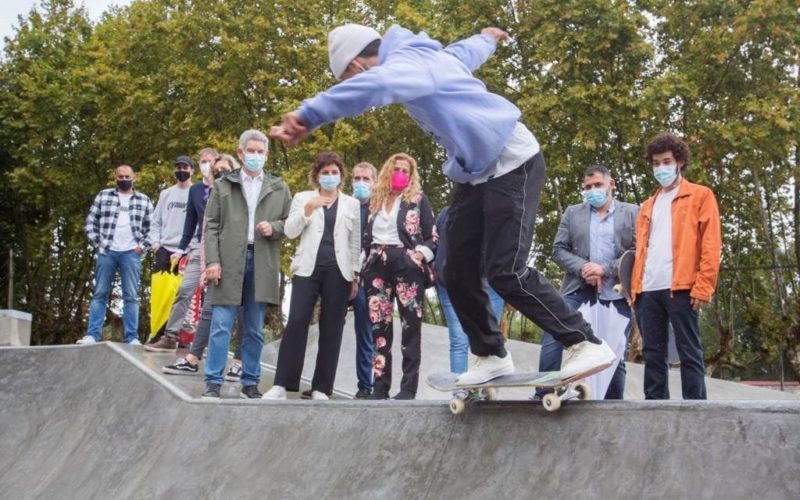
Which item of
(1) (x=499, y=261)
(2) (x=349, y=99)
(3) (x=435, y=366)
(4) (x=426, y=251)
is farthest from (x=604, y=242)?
(3) (x=435, y=366)

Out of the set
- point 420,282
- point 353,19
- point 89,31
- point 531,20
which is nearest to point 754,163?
point 531,20

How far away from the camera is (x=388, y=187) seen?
22.4ft

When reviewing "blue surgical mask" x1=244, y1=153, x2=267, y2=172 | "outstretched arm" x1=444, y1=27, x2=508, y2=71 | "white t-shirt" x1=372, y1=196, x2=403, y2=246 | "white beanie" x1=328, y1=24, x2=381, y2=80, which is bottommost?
"white t-shirt" x1=372, y1=196, x2=403, y2=246

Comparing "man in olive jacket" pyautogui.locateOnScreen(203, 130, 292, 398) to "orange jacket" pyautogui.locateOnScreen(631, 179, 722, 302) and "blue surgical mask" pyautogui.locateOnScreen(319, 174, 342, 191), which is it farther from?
"orange jacket" pyautogui.locateOnScreen(631, 179, 722, 302)

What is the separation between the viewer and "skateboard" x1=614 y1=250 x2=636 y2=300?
18.8ft

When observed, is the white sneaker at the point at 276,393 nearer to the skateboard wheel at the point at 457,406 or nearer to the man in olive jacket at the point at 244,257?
the man in olive jacket at the point at 244,257

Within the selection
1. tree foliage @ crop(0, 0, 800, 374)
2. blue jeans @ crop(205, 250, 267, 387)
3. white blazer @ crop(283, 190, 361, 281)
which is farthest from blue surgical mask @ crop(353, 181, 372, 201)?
tree foliage @ crop(0, 0, 800, 374)

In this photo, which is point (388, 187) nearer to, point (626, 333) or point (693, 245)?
point (626, 333)

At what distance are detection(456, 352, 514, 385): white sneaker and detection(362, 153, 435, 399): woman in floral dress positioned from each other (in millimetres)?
2220

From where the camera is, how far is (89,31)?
91.2 feet

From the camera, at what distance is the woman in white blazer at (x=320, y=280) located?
21.4 ft

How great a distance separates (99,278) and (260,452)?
4828 mm

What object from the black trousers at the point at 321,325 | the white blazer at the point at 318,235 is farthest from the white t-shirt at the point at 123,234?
the black trousers at the point at 321,325

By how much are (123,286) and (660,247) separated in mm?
5850
